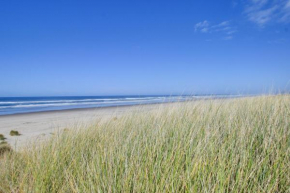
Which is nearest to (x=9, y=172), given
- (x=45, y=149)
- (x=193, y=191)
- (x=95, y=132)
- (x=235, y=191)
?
Answer: (x=45, y=149)

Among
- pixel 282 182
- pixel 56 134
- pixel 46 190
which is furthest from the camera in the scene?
pixel 56 134

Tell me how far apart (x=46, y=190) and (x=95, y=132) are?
1.59m

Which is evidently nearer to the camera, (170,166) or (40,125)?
(170,166)

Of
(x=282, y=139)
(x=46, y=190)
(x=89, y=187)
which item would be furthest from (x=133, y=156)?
(x=282, y=139)

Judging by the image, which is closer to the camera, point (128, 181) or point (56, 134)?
point (128, 181)

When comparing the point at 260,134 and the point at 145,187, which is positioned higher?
the point at 260,134

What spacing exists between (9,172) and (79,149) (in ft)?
3.07

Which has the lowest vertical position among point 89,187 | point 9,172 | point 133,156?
point 9,172

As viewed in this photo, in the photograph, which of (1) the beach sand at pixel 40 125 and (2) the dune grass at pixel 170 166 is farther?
(1) the beach sand at pixel 40 125

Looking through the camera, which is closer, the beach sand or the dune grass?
the dune grass

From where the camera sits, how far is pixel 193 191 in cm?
150

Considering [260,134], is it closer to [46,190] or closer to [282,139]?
[282,139]

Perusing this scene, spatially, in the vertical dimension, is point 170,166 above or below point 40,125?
above

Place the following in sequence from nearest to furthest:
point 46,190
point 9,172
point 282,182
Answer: point 282,182, point 46,190, point 9,172
